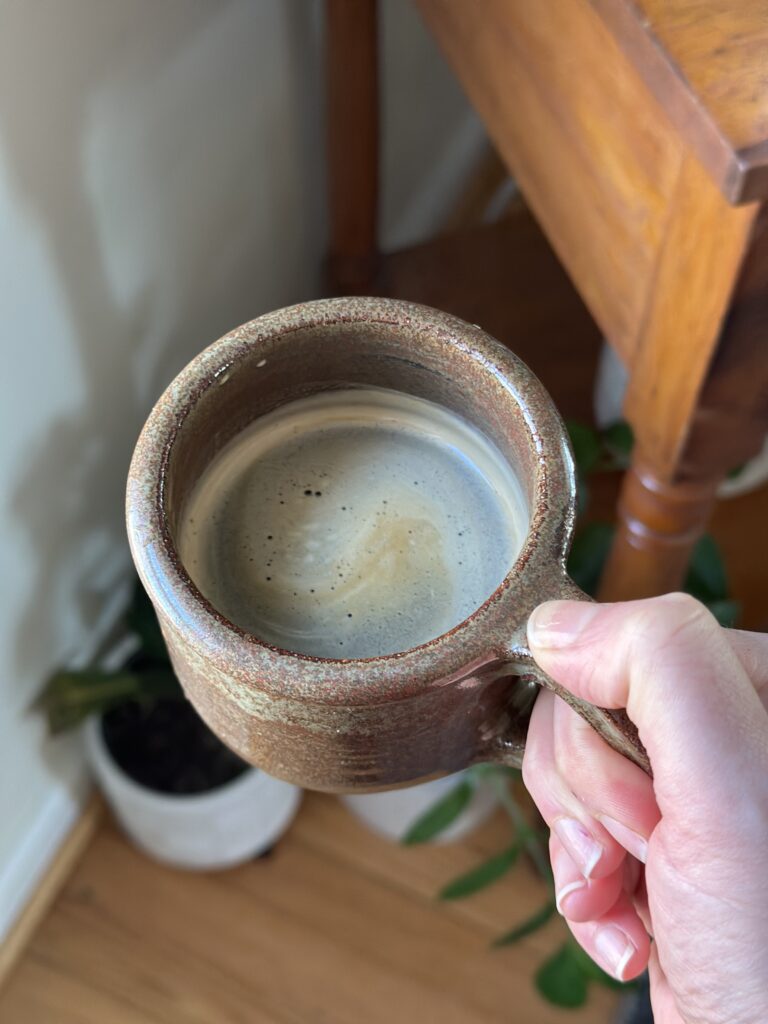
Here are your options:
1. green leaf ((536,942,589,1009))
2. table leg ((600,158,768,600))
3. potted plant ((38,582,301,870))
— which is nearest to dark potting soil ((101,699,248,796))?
potted plant ((38,582,301,870))

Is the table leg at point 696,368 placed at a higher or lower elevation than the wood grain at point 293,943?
higher

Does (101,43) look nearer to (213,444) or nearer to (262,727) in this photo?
(213,444)

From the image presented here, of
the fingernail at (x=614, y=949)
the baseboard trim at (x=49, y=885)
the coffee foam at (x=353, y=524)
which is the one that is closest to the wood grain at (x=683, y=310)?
the coffee foam at (x=353, y=524)

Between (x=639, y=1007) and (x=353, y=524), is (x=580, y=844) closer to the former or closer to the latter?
(x=353, y=524)

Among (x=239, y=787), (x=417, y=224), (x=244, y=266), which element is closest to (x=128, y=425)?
(x=244, y=266)

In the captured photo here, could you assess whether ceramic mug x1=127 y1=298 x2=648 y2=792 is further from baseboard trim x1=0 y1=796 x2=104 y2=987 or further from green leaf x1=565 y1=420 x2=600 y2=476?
baseboard trim x1=0 y1=796 x2=104 y2=987

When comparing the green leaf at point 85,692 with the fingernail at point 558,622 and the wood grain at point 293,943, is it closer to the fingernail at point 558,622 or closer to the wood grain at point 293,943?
the wood grain at point 293,943

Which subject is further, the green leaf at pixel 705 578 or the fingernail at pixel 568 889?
the green leaf at pixel 705 578
